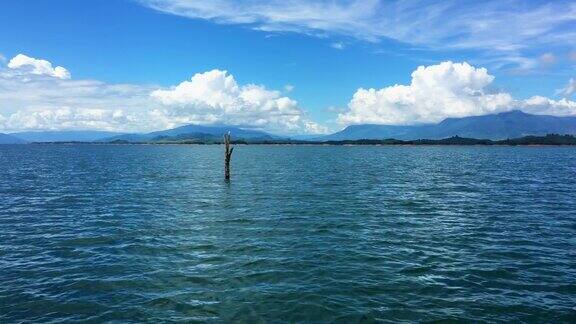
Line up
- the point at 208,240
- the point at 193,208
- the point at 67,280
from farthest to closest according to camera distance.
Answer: the point at 193,208 → the point at 208,240 → the point at 67,280

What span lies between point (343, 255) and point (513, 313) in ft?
31.8

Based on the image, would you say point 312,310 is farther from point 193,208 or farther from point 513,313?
point 193,208

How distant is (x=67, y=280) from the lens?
20.7m

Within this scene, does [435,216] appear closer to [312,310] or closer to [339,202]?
[339,202]

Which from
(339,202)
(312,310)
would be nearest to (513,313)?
(312,310)

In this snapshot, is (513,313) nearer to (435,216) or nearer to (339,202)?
(435,216)

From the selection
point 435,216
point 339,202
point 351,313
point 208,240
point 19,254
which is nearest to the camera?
point 351,313

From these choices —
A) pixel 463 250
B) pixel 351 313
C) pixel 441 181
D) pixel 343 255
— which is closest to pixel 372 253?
pixel 343 255

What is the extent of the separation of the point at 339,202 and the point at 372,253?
64.3ft

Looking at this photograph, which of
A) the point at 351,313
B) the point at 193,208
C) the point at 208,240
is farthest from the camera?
the point at 193,208

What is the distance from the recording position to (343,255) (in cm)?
2525

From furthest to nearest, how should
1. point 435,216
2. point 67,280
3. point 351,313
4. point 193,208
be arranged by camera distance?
point 193,208
point 435,216
point 67,280
point 351,313

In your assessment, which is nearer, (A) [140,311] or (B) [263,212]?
(A) [140,311]

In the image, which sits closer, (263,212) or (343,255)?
(343,255)
